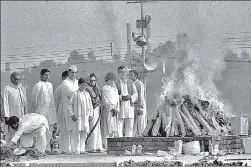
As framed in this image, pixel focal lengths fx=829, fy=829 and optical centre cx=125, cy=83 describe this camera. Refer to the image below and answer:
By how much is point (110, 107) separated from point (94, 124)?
0.68 metres

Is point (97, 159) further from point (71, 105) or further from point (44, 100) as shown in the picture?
point (44, 100)

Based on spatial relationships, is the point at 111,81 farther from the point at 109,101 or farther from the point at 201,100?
the point at 201,100

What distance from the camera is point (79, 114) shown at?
20.2 m

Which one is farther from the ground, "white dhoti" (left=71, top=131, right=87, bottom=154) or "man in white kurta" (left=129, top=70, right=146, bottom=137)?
"man in white kurta" (left=129, top=70, right=146, bottom=137)

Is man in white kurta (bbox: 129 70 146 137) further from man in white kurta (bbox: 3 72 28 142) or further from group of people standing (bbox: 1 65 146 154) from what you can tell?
man in white kurta (bbox: 3 72 28 142)

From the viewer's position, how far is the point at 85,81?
20.6 metres

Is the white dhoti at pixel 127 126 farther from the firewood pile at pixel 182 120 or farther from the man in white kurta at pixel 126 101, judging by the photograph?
the firewood pile at pixel 182 120

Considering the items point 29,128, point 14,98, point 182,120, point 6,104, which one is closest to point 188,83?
point 182,120

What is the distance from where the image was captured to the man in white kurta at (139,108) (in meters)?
23.5

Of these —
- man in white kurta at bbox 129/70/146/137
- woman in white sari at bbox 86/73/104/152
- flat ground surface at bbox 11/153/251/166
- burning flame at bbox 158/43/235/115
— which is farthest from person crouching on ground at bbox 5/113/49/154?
man in white kurta at bbox 129/70/146/137

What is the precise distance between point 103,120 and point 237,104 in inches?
1155

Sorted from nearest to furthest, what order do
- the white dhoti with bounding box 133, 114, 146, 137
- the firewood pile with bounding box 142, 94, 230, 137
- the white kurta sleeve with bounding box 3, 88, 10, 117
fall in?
the white kurta sleeve with bounding box 3, 88, 10, 117, the firewood pile with bounding box 142, 94, 230, 137, the white dhoti with bounding box 133, 114, 146, 137

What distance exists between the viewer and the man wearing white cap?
67.2 feet

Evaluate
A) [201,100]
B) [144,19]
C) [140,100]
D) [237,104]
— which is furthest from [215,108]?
[237,104]
